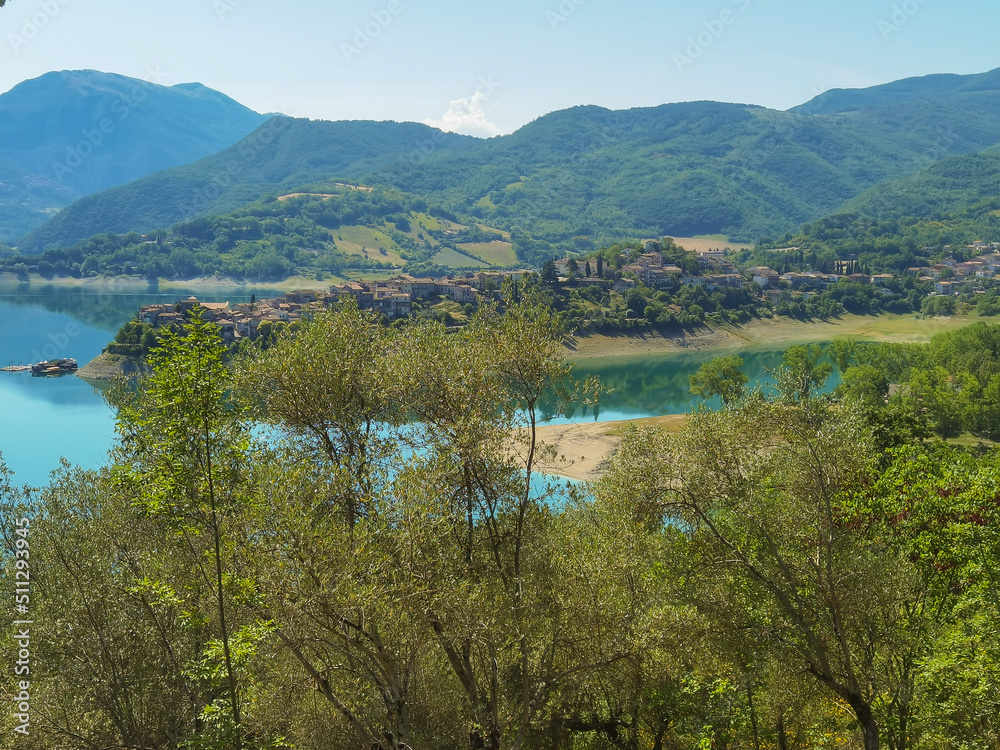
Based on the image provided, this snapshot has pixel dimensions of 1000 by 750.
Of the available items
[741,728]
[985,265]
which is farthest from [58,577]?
[985,265]

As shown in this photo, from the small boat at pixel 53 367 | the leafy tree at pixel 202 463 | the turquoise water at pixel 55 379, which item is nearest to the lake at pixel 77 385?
the turquoise water at pixel 55 379

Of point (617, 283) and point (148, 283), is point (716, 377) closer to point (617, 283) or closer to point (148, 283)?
point (617, 283)

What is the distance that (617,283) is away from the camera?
111 metres

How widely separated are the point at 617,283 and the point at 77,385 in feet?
246

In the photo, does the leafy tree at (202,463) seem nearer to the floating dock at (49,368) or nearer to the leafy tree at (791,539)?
the leafy tree at (791,539)

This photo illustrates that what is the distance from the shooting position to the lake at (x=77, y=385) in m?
47.7

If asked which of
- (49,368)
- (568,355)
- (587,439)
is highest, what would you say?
(49,368)

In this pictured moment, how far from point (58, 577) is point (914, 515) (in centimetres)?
1330

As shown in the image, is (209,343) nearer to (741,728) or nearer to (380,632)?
(380,632)

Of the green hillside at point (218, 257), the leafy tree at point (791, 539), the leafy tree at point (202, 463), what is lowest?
the leafy tree at point (791, 539)

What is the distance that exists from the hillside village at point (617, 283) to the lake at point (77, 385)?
13.5 metres

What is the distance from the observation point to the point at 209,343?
7.83 meters

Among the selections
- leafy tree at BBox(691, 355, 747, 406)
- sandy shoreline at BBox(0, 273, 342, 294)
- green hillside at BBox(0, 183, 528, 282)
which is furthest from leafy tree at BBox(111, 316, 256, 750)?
green hillside at BBox(0, 183, 528, 282)

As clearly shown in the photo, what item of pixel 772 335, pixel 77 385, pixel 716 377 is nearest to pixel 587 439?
pixel 716 377
